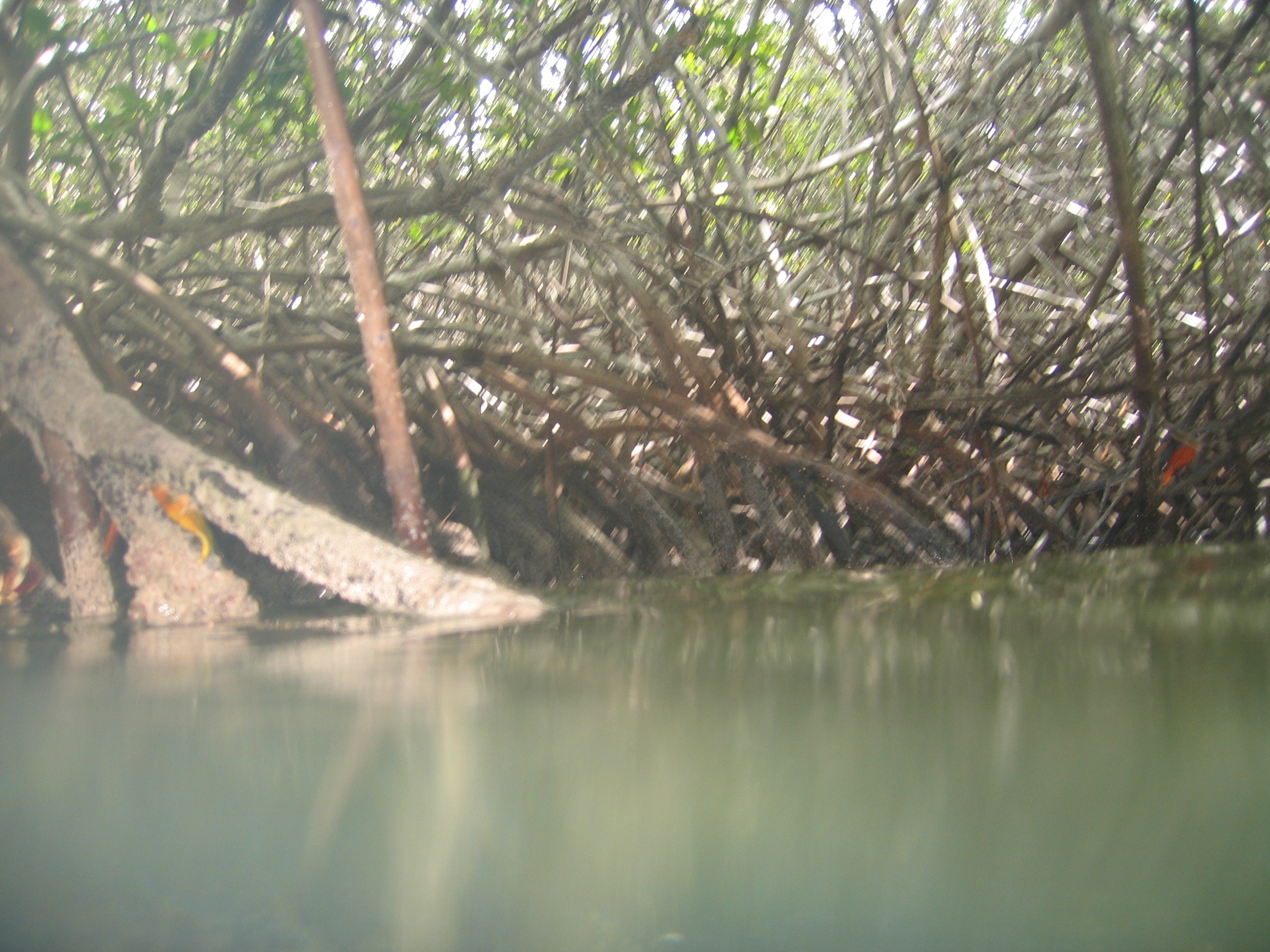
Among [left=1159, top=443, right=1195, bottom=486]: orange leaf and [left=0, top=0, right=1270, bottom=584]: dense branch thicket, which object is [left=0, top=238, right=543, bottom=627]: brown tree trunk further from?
[left=1159, top=443, right=1195, bottom=486]: orange leaf

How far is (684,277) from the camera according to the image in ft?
7.33

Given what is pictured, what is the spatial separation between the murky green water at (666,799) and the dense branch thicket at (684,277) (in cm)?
115

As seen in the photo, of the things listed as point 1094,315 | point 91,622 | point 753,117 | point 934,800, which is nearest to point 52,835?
point 934,800

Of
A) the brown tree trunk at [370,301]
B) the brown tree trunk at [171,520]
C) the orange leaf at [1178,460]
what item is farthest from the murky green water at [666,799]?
the orange leaf at [1178,460]

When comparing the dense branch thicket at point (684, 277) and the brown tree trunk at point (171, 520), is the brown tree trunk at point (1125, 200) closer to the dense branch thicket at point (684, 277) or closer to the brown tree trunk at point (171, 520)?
the dense branch thicket at point (684, 277)

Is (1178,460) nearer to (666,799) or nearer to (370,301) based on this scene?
(370,301)

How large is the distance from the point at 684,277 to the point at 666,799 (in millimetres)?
1798

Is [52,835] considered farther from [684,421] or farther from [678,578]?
[684,421]

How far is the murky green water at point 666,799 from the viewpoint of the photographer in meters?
0.43

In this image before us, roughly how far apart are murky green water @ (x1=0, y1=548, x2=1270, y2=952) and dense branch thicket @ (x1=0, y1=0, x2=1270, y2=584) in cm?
115

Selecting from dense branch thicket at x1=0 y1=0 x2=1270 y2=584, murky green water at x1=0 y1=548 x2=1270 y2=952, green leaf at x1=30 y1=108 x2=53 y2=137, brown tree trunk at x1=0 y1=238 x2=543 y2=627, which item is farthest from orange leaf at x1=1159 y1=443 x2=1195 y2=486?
green leaf at x1=30 y1=108 x2=53 y2=137

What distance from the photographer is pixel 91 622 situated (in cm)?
161

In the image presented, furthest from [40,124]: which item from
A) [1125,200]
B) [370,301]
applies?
[1125,200]

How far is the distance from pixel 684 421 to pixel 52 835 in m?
1.75
